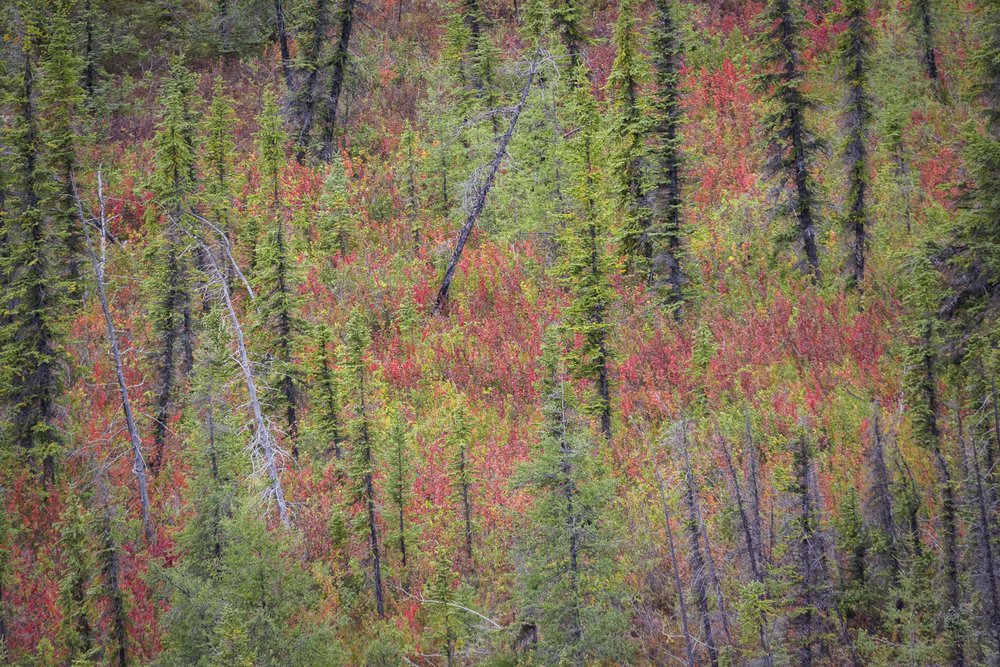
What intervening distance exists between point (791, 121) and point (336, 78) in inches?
781

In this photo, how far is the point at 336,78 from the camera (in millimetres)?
31094

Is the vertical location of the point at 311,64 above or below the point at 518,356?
above

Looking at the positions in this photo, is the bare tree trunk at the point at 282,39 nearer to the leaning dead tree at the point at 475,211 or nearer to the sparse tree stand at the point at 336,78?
the sparse tree stand at the point at 336,78

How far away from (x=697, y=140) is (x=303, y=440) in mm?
19183

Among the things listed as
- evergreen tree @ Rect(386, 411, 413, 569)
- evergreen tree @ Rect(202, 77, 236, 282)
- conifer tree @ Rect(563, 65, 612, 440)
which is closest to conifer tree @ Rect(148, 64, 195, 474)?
evergreen tree @ Rect(202, 77, 236, 282)

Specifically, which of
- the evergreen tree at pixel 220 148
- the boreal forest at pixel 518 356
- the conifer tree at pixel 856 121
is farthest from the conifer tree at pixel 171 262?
the conifer tree at pixel 856 121

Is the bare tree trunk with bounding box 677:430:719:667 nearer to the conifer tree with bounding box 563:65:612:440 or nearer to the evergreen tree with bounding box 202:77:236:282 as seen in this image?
the conifer tree with bounding box 563:65:612:440

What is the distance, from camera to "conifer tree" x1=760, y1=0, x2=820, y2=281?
20.4 m

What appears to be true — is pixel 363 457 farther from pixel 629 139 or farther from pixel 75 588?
pixel 629 139

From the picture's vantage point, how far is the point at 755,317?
62.1 feet

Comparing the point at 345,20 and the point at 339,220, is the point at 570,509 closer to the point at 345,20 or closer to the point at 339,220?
the point at 339,220

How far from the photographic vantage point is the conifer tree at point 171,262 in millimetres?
19938

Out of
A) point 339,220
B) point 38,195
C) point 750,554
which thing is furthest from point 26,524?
point 750,554

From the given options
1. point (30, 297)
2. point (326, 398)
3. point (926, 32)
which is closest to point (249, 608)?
point (326, 398)
